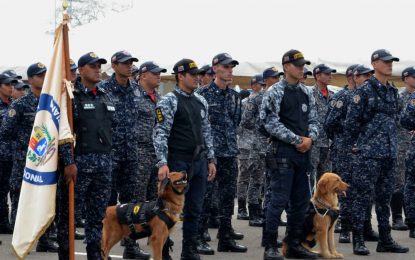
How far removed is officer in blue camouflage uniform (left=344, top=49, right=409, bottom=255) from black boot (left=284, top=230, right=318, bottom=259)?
0.64 meters

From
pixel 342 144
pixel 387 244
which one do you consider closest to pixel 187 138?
pixel 387 244

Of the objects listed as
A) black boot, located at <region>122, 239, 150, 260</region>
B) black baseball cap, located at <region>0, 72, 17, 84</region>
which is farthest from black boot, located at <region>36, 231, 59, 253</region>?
black baseball cap, located at <region>0, 72, 17, 84</region>

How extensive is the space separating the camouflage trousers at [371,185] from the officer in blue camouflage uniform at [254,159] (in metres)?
3.02

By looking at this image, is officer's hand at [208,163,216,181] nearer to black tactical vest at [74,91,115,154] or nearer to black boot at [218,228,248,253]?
black boot at [218,228,248,253]

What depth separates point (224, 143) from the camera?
10.0m

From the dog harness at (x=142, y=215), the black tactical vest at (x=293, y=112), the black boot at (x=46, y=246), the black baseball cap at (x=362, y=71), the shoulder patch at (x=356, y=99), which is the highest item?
the black baseball cap at (x=362, y=71)

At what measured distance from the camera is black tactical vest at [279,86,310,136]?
9359mm

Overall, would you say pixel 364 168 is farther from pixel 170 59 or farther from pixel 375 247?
pixel 170 59

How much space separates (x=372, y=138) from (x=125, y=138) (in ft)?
9.20

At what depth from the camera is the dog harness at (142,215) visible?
8531 mm

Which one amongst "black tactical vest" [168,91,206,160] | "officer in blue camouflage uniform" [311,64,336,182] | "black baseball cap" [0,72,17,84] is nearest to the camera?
"black tactical vest" [168,91,206,160]

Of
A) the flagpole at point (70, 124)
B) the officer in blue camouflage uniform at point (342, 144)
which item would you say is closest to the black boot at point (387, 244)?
the officer in blue camouflage uniform at point (342, 144)

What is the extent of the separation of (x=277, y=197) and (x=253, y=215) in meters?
3.78

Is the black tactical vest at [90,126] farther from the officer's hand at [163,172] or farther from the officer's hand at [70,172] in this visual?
the officer's hand at [163,172]
